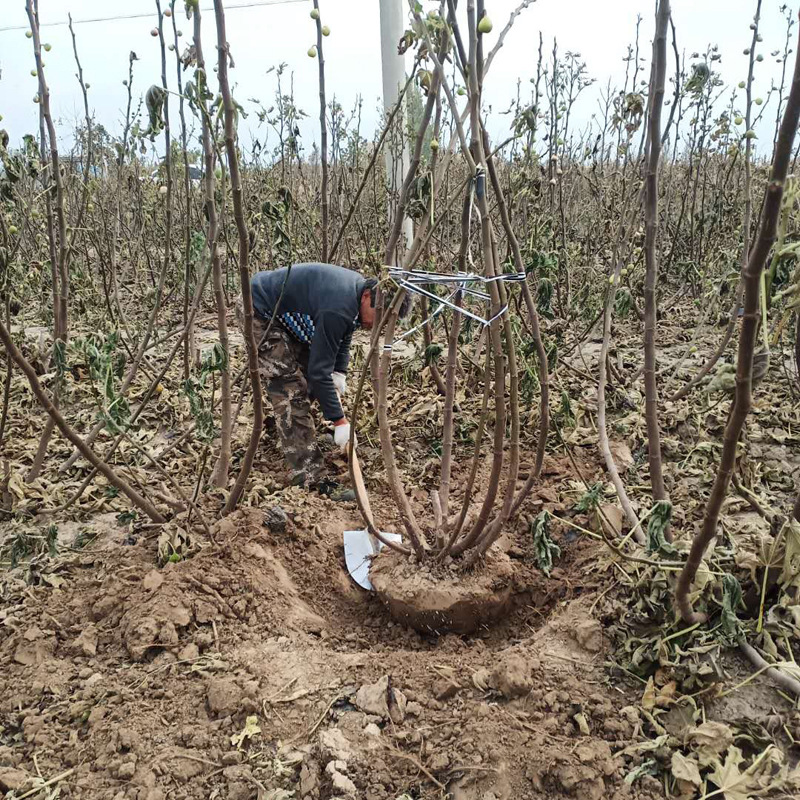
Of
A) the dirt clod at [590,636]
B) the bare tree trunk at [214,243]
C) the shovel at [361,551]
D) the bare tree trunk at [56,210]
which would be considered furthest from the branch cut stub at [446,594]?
the bare tree trunk at [56,210]

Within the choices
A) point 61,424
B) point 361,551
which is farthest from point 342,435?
point 61,424

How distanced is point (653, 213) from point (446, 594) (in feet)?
4.82

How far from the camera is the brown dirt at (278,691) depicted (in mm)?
1688

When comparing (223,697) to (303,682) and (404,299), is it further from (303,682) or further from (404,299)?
(404,299)

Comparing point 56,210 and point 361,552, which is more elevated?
point 56,210

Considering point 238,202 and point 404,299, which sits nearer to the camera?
point 238,202

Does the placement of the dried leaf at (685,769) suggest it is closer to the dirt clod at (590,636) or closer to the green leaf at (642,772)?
the green leaf at (642,772)

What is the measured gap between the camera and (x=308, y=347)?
3709 mm

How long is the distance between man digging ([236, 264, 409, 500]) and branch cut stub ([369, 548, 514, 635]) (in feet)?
2.68

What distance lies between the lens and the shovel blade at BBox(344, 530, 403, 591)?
273 centimetres

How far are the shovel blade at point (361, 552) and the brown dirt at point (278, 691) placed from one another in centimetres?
13

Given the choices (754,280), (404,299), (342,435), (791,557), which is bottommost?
(342,435)

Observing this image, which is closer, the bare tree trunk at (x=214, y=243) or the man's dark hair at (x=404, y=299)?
the bare tree trunk at (x=214, y=243)

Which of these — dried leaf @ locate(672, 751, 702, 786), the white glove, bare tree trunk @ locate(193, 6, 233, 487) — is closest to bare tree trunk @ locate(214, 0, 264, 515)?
bare tree trunk @ locate(193, 6, 233, 487)
